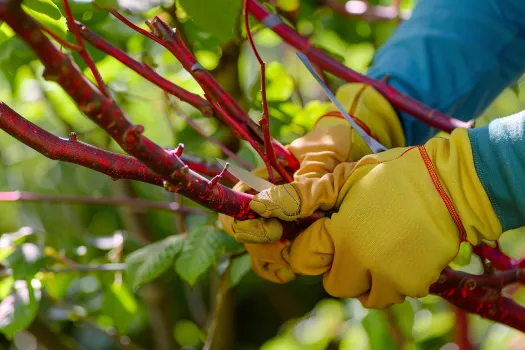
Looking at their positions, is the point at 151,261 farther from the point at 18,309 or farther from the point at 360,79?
the point at 360,79

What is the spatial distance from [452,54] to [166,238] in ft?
2.25

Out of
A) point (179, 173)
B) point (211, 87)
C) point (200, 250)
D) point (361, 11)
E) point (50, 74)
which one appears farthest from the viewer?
point (361, 11)

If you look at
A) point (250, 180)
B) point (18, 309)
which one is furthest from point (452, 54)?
point (18, 309)

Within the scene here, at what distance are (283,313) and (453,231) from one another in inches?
51.9

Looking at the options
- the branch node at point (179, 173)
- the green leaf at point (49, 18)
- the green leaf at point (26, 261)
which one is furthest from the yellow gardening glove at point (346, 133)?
the green leaf at point (26, 261)

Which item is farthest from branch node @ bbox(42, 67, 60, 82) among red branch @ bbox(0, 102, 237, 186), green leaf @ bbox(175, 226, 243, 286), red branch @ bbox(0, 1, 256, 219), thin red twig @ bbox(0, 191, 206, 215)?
thin red twig @ bbox(0, 191, 206, 215)

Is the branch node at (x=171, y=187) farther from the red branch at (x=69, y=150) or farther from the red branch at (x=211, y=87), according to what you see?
the red branch at (x=211, y=87)

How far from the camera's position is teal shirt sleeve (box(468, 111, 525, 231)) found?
31.1 inches

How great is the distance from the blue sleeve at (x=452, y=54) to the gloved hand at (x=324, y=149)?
0.08 meters

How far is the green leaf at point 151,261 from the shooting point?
1049 mm

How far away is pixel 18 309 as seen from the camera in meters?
1.08

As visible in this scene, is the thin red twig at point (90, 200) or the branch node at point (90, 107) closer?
the branch node at point (90, 107)

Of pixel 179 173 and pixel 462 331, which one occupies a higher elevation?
pixel 179 173

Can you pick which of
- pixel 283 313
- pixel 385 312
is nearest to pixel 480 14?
pixel 385 312
